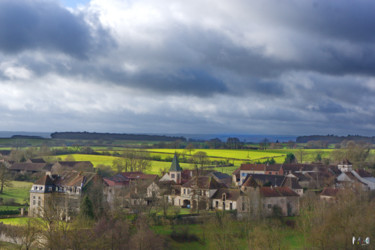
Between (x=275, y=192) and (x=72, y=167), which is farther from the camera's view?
(x=72, y=167)

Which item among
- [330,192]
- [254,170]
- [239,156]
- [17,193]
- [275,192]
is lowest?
[17,193]

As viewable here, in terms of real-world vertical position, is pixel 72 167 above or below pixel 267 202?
above

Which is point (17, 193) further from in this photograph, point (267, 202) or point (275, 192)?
point (275, 192)

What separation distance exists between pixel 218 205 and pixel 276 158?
7609 cm

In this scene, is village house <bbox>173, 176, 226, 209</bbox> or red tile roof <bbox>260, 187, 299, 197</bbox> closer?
red tile roof <bbox>260, 187, 299, 197</bbox>

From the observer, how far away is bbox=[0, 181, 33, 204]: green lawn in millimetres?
91613

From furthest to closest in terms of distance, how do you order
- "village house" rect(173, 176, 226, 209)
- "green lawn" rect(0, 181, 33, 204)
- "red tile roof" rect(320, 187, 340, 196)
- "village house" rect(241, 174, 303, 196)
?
1. "village house" rect(241, 174, 303, 196)
2. "green lawn" rect(0, 181, 33, 204)
3. "red tile roof" rect(320, 187, 340, 196)
4. "village house" rect(173, 176, 226, 209)

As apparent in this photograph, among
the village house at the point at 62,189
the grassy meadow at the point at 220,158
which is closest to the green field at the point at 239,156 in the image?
the grassy meadow at the point at 220,158

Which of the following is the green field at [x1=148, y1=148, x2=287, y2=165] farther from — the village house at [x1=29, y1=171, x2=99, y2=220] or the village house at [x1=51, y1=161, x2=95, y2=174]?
the village house at [x1=29, y1=171, x2=99, y2=220]

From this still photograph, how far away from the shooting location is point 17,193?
10031cm

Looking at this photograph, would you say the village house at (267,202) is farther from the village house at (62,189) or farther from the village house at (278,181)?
the village house at (62,189)

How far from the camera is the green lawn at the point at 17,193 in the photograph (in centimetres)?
9161

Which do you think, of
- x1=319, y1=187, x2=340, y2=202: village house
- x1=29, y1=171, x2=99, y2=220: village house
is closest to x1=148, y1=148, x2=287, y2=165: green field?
x1=319, y1=187, x2=340, y2=202: village house

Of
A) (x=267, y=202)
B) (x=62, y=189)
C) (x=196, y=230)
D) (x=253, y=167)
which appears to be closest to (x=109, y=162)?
(x=253, y=167)
